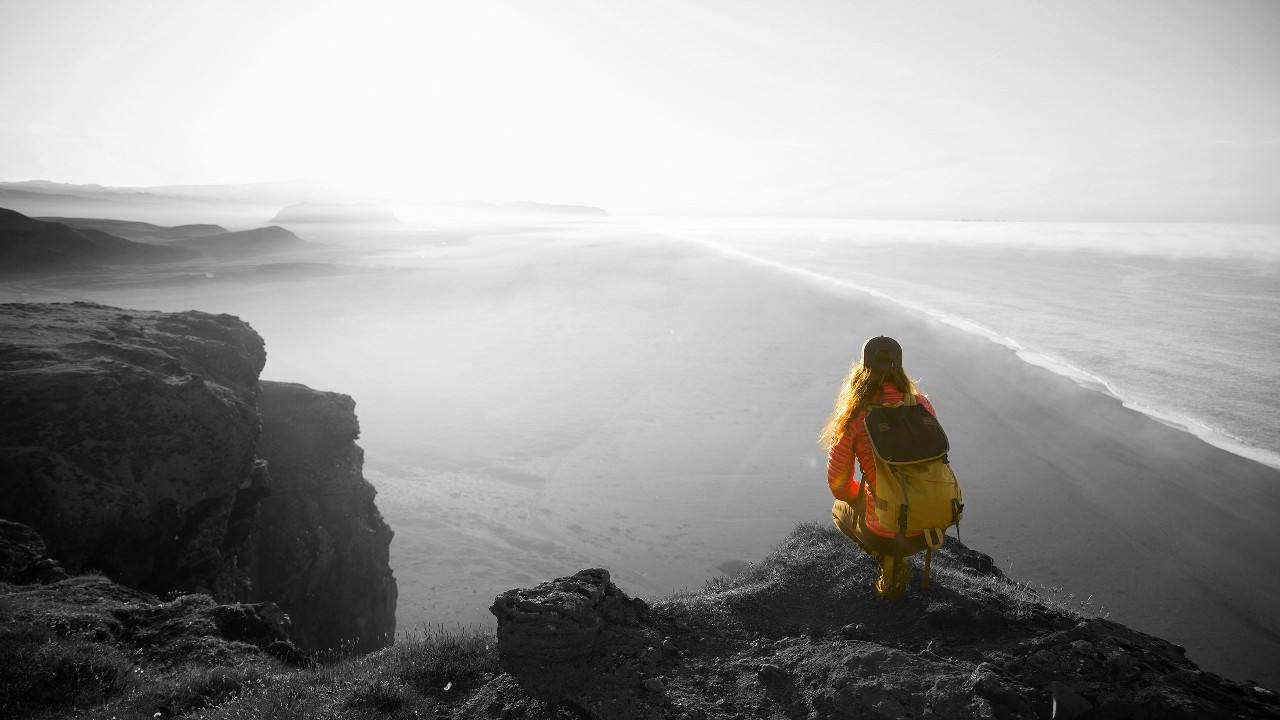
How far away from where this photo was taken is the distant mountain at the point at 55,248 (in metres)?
41.9

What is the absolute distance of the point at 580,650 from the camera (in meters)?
4.56

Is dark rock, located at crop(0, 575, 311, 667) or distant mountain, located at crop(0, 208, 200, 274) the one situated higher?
distant mountain, located at crop(0, 208, 200, 274)

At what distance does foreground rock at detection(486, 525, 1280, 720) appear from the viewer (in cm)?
349

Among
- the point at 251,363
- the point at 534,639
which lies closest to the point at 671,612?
the point at 534,639

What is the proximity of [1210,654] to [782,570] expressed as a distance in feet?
27.3

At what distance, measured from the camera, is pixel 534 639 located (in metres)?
4.56

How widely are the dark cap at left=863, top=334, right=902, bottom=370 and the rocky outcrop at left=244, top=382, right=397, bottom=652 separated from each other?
10257mm

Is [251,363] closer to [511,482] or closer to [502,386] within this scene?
[511,482]

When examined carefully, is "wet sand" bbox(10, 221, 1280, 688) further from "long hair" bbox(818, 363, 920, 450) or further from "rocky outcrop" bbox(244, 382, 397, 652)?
"long hair" bbox(818, 363, 920, 450)

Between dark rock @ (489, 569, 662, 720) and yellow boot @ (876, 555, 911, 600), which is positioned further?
yellow boot @ (876, 555, 911, 600)

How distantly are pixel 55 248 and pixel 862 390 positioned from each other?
6140 cm

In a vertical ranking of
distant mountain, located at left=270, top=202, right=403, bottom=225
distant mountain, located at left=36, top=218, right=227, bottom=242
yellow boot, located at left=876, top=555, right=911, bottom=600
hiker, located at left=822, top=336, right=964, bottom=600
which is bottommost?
yellow boot, located at left=876, top=555, right=911, bottom=600

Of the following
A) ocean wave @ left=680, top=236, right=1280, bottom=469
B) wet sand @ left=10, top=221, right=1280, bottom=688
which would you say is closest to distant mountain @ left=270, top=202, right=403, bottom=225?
wet sand @ left=10, top=221, right=1280, bottom=688

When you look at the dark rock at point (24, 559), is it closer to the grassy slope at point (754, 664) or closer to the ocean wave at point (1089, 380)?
the grassy slope at point (754, 664)
